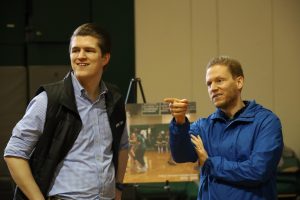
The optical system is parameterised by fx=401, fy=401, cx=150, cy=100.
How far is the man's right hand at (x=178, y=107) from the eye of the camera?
1.86 m

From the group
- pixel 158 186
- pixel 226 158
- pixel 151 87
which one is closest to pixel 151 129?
pixel 158 186

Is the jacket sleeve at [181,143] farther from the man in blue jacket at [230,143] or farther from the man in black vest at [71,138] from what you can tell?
the man in black vest at [71,138]

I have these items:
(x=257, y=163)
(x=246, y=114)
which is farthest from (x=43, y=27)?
(x=257, y=163)

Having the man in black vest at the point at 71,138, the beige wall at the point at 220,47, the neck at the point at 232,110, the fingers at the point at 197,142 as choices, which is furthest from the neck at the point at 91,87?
the beige wall at the point at 220,47

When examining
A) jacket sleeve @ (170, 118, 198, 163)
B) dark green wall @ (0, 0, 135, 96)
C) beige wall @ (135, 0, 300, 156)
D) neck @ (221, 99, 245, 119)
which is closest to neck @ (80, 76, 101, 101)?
jacket sleeve @ (170, 118, 198, 163)

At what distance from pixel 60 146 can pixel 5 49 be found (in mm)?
3897

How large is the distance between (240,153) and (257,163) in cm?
10

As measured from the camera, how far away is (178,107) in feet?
6.15

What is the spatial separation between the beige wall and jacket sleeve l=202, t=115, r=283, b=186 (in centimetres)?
358

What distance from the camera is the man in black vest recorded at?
1554mm

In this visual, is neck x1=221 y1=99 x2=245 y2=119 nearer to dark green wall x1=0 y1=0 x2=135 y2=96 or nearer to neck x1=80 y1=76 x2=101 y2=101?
neck x1=80 y1=76 x2=101 y2=101

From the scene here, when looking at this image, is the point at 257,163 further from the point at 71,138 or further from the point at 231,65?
the point at 71,138

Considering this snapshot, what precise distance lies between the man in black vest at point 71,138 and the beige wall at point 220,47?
3.72m

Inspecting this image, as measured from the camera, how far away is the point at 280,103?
18.7 feet
